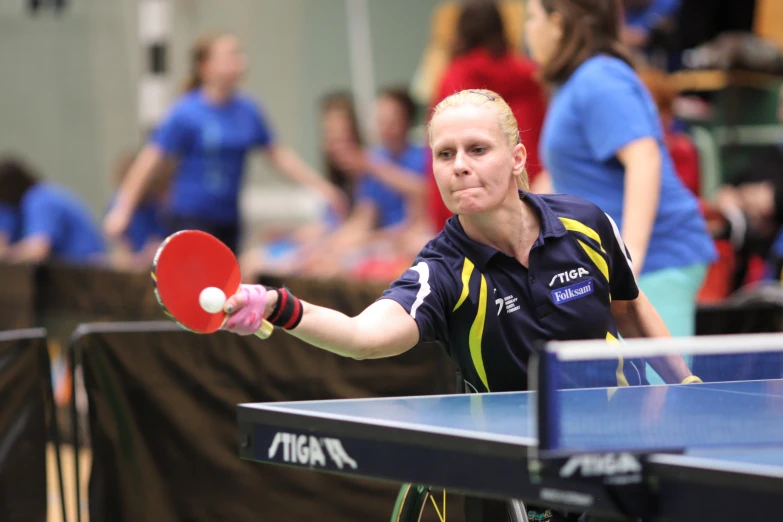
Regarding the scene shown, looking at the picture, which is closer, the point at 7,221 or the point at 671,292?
the point at 671,292

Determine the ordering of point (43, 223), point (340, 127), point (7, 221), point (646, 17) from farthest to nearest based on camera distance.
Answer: point (7, 221) → point (43, 223) → point (646, 17) → point (340, 127)

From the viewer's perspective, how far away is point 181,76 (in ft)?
34.3

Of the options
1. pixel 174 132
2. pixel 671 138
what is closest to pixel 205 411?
pixel 671 138

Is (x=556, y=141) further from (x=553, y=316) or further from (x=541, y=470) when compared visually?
(x=541, y=470)

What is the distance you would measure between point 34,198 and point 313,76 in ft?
10.7

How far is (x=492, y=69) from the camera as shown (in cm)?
526

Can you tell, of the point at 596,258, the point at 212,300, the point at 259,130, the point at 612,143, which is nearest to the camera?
the point at 212,300

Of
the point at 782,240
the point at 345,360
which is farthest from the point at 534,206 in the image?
Result: the point at 782,240

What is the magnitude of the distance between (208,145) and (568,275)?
193 inches

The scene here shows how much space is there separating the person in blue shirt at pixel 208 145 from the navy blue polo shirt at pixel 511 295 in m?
4.65

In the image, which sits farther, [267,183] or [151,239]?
[267,183]

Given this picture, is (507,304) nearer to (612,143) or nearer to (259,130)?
(612,143)

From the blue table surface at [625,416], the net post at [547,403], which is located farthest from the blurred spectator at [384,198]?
the net post at [547,403]

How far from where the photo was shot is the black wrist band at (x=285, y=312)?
85.1 inches
